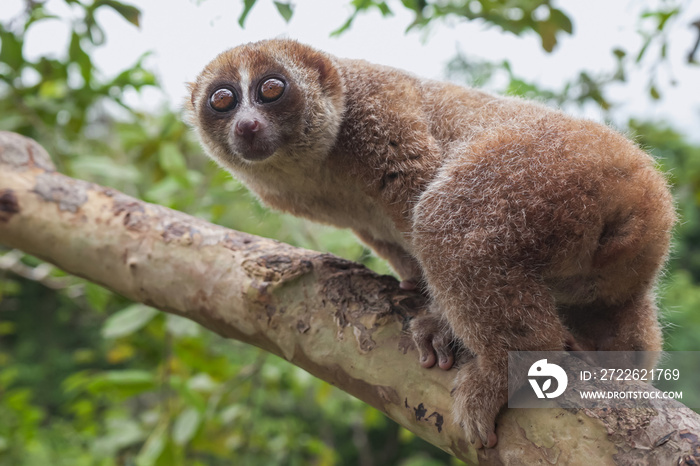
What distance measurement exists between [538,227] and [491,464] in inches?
39.6

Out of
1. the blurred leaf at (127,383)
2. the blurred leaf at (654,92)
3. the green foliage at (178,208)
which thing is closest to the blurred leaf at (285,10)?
the green foliage at (178,208)

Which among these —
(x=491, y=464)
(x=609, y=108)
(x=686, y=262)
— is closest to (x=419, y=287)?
(x=491, y=464)

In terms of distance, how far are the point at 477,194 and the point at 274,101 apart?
1.40 metres

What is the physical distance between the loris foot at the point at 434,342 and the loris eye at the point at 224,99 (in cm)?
178

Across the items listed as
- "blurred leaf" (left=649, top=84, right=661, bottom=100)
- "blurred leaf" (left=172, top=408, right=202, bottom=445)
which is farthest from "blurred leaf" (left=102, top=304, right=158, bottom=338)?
"blurred leaf" (left=649, top=84, right=661, bottom=100)

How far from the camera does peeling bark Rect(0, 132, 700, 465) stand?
6.17ft

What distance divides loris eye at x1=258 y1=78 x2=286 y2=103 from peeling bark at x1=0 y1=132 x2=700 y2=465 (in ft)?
2.86

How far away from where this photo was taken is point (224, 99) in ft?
10.5

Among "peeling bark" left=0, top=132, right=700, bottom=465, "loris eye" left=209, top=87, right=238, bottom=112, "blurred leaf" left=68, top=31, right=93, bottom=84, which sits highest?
"loris eye" left=209, top=87, right=238, bottom=112

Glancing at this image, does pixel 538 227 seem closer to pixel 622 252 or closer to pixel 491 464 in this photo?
pixel 622 252

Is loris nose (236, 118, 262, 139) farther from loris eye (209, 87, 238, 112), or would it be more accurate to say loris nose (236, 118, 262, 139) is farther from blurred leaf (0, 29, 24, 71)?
blurred leaf (0, 29, 24, 71)

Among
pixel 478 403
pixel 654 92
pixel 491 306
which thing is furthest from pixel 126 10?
pixel 654 92

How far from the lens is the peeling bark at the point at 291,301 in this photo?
188 centimetres

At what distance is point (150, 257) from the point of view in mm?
3232
